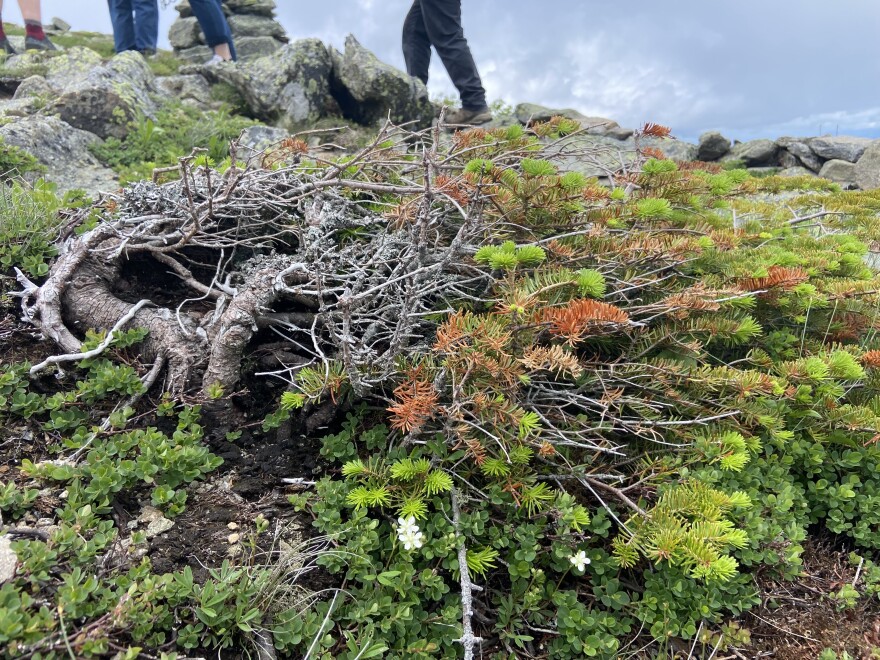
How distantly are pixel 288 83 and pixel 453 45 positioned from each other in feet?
9.25

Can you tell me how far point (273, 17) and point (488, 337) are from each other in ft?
68.7

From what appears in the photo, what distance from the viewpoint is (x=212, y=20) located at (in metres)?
11.1

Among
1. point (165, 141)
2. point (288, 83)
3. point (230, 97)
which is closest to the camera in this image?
point (165, 141)

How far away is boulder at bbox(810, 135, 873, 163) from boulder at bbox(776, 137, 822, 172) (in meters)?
0.10

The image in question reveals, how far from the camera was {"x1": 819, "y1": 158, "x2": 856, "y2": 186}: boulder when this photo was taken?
1045 centimetres

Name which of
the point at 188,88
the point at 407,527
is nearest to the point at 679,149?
the point at 188,88

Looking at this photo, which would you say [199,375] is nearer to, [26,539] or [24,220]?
[26,539]

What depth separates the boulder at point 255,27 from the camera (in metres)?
17.3

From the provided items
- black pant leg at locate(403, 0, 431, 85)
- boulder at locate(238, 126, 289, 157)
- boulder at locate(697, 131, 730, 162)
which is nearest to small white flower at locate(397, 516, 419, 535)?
boulder at locate(238, 126, 289, 157)

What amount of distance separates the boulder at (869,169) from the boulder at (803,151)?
1738mm

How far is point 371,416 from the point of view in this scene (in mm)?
2658

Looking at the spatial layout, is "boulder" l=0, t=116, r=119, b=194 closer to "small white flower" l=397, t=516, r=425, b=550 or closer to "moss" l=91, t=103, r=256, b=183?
"moss" l=91, t=103, r=256, b=183

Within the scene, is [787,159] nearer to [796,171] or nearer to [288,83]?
[796,171]

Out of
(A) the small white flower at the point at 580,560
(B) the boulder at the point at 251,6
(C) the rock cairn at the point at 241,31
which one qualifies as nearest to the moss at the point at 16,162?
(A) the small white flower at the point at 580,560
